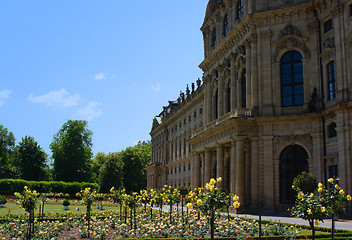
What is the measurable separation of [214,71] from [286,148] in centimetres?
1429

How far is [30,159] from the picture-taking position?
7562 cm

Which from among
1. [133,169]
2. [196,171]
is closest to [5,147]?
[133,169]

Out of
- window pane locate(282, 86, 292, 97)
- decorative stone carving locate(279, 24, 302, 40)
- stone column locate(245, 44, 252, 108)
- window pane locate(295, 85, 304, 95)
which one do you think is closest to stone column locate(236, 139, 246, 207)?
stone column locate(245, 44, 252, 108)

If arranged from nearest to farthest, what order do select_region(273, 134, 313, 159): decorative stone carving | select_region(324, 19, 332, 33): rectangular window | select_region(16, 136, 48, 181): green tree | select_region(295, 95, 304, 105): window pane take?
1. select_region(324, 19, 332, 33): rectangular window
2. select_region(273, 134, 313, 159): decorative stone carving
3. select_region(295, 95, 304, 105): window pane
4. select_region(16, 136, 48, 181): green tree

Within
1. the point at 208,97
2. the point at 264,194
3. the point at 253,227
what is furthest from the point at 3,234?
the point at 208,97

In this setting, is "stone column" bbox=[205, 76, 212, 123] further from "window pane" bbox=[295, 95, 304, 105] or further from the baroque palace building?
"window pane" bbox=[295, 95, 304, 105]

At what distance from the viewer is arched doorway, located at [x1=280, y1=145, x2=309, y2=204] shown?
106 feet

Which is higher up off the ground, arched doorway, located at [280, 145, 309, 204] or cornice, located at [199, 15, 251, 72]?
cornice, located at [199, 15, 251, 72]

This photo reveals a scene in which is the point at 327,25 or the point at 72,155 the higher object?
the point at 327,25

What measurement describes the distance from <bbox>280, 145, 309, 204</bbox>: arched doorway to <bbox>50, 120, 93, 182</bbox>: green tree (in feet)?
170

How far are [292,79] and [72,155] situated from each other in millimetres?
52912

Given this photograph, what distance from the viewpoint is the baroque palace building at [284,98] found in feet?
94.0

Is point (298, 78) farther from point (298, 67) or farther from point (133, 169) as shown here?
point (133, 169)

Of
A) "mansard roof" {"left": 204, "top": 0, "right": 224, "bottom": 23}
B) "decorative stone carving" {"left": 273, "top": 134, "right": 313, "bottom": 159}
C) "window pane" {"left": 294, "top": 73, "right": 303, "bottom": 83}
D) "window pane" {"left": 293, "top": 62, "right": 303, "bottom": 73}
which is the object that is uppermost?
"mansard roof" {"left": 204, "top": 0, "right": 224, "bottom": 23}
